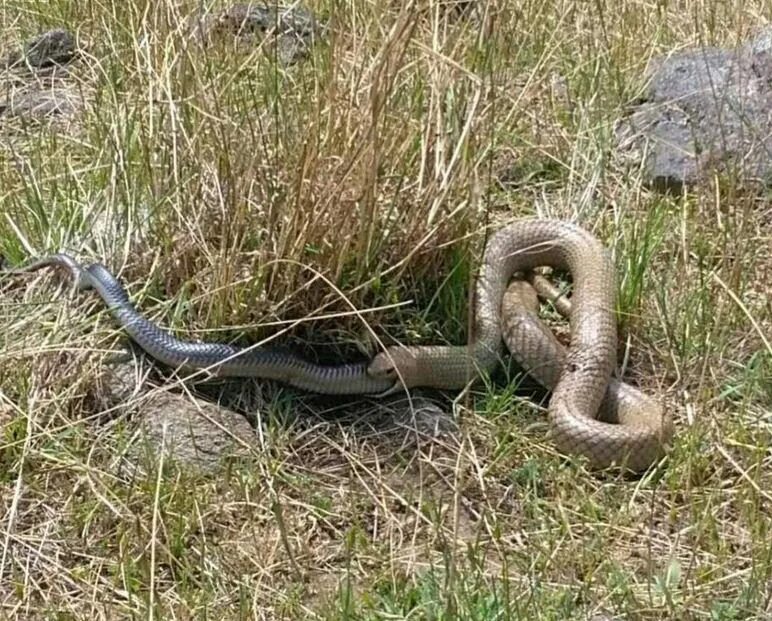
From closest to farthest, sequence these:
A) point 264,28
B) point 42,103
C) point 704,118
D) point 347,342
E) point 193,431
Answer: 1. point 193,431
2. point 347,342
3. point 264,28
4. point 704,118
5. point 42,103

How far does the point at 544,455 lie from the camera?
3.58 m

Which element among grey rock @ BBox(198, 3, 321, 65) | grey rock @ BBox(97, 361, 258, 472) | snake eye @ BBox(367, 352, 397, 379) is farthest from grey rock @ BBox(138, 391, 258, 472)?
grey rock @ BBox(198, 3, 321, 65)

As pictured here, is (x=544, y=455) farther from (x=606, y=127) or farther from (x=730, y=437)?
(x=606, y=127)

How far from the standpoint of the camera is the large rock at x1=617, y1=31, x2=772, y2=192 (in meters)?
4.53

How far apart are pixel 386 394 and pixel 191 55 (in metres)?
1.13

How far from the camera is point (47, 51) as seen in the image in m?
5.52

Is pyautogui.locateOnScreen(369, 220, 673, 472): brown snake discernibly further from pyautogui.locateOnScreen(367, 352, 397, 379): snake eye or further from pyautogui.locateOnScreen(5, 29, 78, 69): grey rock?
pyautogui.locateOnScreen(5, 29, 78, 69): grey rock

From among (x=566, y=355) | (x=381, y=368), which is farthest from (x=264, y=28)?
(x=566, y=355)

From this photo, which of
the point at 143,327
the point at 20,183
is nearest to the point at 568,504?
the point at 143,327

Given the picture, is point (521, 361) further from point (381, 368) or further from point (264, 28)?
point (264, 28)

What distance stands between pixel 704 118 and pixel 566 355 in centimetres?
150

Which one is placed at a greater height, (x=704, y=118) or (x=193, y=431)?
(x=704, y=118)

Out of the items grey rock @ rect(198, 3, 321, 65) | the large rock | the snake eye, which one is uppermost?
grey rock @ rect(198, 3, 321, 65)

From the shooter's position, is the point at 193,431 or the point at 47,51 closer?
the point at 193,431
